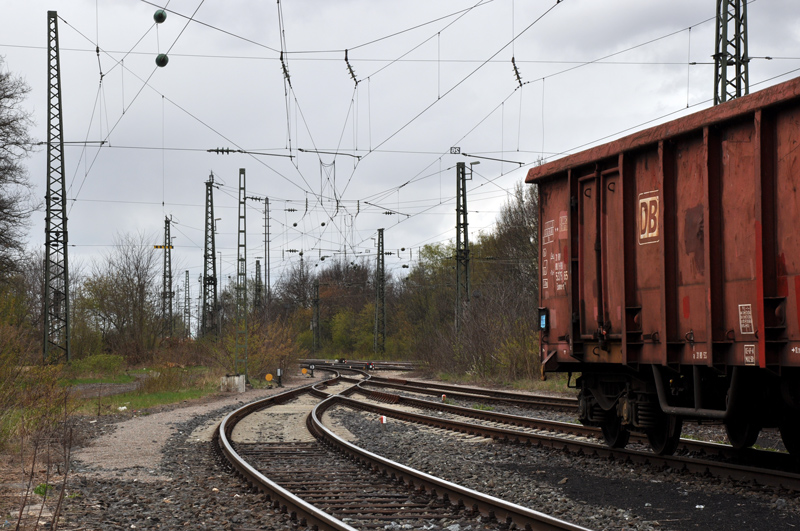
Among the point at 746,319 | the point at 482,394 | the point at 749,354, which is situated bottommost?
the point at 482,394

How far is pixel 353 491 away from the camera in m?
8.71

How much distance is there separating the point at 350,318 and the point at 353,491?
60418 mm

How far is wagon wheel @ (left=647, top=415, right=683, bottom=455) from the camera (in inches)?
372

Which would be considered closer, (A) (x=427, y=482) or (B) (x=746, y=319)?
(B) (x=746, y=319)

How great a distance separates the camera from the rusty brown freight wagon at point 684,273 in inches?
279

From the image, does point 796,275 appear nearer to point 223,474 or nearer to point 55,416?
point 223,474

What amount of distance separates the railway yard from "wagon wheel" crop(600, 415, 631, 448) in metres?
0.18

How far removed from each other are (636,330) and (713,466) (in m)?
1.83

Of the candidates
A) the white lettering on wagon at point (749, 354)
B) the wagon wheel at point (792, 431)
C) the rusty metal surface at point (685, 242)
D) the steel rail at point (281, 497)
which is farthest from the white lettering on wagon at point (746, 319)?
the steel rail at point (281, 497)

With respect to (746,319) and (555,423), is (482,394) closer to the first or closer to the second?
(555,423)

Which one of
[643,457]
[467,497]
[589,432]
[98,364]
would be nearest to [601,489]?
[643,457]

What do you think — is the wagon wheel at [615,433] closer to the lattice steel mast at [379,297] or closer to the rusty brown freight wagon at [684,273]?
the rusty brown freight wagon at [684,273]

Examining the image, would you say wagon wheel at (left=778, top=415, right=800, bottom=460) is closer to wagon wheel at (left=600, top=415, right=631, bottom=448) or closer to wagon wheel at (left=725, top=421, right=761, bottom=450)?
wagon wheel at (left=725, top=421, right=761, bottom=450)

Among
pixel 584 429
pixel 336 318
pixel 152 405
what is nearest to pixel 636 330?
pixel 584 429
